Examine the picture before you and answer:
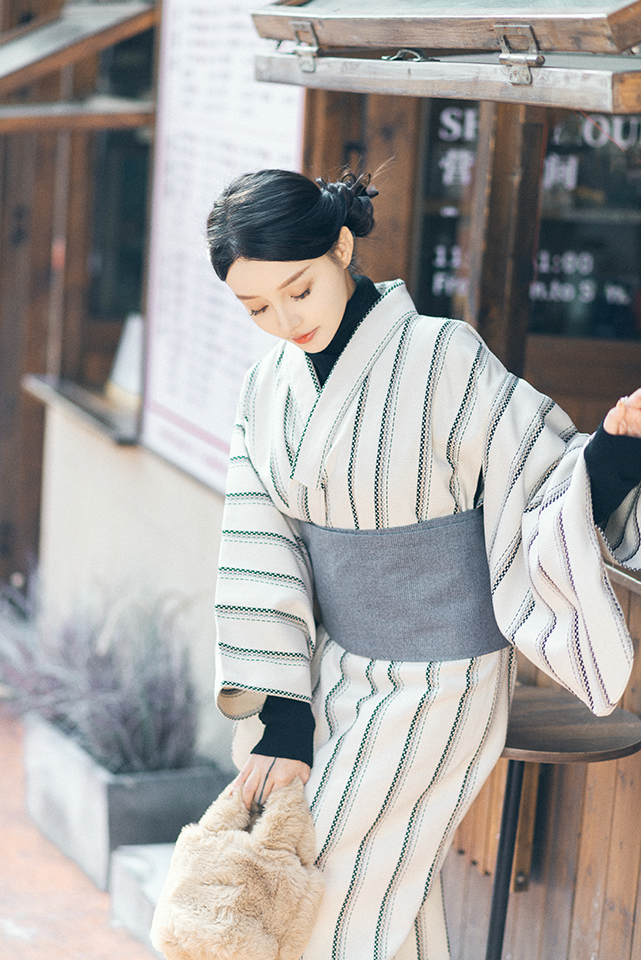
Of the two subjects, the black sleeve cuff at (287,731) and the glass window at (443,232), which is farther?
the glass window at (443,232)

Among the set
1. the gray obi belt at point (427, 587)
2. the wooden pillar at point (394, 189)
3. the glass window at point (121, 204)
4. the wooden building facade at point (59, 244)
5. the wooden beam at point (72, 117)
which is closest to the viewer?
the gray obi belt at point (427, 587)

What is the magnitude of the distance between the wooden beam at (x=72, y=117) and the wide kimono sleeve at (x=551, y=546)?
2716 millimetres

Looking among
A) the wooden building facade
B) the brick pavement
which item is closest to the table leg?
the brick pavement

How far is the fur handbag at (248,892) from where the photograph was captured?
1.93 m

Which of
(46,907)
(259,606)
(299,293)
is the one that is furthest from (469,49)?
(46,907)

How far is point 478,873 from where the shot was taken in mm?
2738

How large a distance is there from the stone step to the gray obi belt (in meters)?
1.42

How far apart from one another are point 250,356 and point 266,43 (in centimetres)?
86

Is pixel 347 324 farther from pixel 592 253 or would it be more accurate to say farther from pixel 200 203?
pixel 592 253

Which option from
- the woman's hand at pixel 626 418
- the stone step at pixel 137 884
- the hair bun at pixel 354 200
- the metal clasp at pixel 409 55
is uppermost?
the metal clasp at pixel 409 55

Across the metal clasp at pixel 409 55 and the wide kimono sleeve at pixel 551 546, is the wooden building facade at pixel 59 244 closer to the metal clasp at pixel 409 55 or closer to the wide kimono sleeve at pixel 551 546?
the metal clasp at pixel 409 55

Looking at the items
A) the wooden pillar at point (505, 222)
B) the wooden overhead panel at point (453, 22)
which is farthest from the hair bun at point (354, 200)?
the wooden pillar at point (505, 222)

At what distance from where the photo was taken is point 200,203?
13.2 ft

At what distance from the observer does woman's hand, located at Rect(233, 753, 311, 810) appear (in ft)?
6.79
